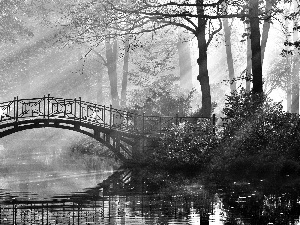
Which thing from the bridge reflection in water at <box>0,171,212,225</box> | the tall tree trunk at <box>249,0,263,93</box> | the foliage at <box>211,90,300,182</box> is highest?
the tall tree trunk at <box>249,0,263,93</box>

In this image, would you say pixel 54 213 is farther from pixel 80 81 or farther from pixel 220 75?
pixel 220 75

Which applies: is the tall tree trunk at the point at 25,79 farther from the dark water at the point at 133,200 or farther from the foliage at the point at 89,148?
the dark water at the point at 133,200

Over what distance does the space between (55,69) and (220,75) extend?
2211 centimetres

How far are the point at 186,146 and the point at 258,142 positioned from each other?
2.98m

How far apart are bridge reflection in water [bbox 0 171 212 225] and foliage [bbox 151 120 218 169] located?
414 cm

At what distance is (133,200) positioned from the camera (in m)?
16.4

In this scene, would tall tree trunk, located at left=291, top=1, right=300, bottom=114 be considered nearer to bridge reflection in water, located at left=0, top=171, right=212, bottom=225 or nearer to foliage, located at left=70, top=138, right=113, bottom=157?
foliage, located at left=70, top=138, right=113, bottom=157

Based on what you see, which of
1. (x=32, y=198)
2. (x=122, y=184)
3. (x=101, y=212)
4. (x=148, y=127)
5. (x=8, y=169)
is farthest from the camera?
(x=148, y=127)

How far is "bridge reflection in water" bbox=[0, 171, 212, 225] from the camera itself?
13.0 metres

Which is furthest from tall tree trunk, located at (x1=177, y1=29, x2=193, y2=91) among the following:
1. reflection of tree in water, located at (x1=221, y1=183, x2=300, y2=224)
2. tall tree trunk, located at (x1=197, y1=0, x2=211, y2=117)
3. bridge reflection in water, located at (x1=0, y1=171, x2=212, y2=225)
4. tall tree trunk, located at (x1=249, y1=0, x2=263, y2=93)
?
reflection of tree in water, located at (x1=221, y1=183, x2=300, y2=224)

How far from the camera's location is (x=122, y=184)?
67.8 feet

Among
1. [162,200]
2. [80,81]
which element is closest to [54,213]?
[162,200]

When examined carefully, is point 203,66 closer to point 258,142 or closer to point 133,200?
point 258,142

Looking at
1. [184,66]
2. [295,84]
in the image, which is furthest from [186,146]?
[295,84]
